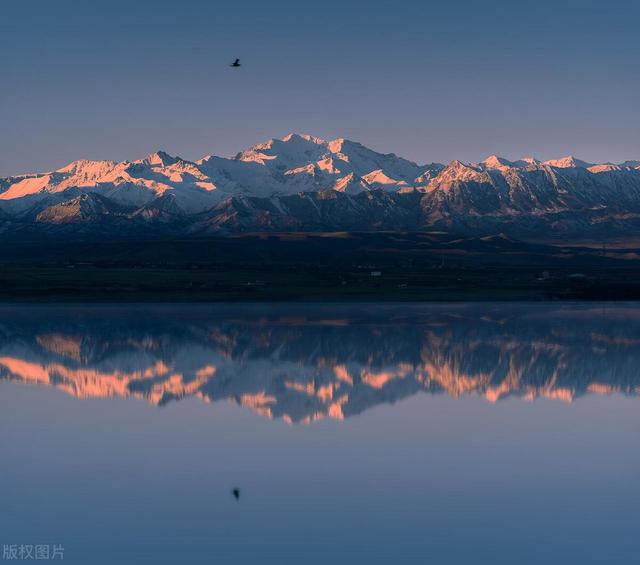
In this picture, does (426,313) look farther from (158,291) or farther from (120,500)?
(120,500)

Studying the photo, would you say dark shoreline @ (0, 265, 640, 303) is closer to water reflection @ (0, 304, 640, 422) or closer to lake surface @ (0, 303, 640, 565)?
water reflection @ (0, 304, 640, 422)

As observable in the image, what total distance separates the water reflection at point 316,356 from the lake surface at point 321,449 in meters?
0.25

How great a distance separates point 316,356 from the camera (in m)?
54.0

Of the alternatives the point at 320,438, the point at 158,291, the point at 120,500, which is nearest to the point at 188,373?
the point at 320,438

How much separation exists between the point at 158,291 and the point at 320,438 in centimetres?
7860

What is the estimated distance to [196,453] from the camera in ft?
98.4

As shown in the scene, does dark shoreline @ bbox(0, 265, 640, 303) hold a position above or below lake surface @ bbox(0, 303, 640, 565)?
above

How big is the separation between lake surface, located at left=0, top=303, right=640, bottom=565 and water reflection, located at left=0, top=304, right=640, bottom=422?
25 cm

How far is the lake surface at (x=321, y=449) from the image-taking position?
21844 millimetres

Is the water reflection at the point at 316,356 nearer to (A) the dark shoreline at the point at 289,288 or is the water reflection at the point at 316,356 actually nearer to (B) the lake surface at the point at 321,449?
(B) the lake surface at the point at 321,449

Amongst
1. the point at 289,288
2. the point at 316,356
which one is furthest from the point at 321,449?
the point at 289,288

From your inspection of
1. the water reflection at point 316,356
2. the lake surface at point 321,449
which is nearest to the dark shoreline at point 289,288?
the water reflection at point 316,356

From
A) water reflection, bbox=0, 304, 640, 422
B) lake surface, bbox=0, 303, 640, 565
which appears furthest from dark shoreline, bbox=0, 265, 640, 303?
lake surface, bbox=0, 303, 640, 565

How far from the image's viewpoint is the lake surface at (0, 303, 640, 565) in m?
21.8
